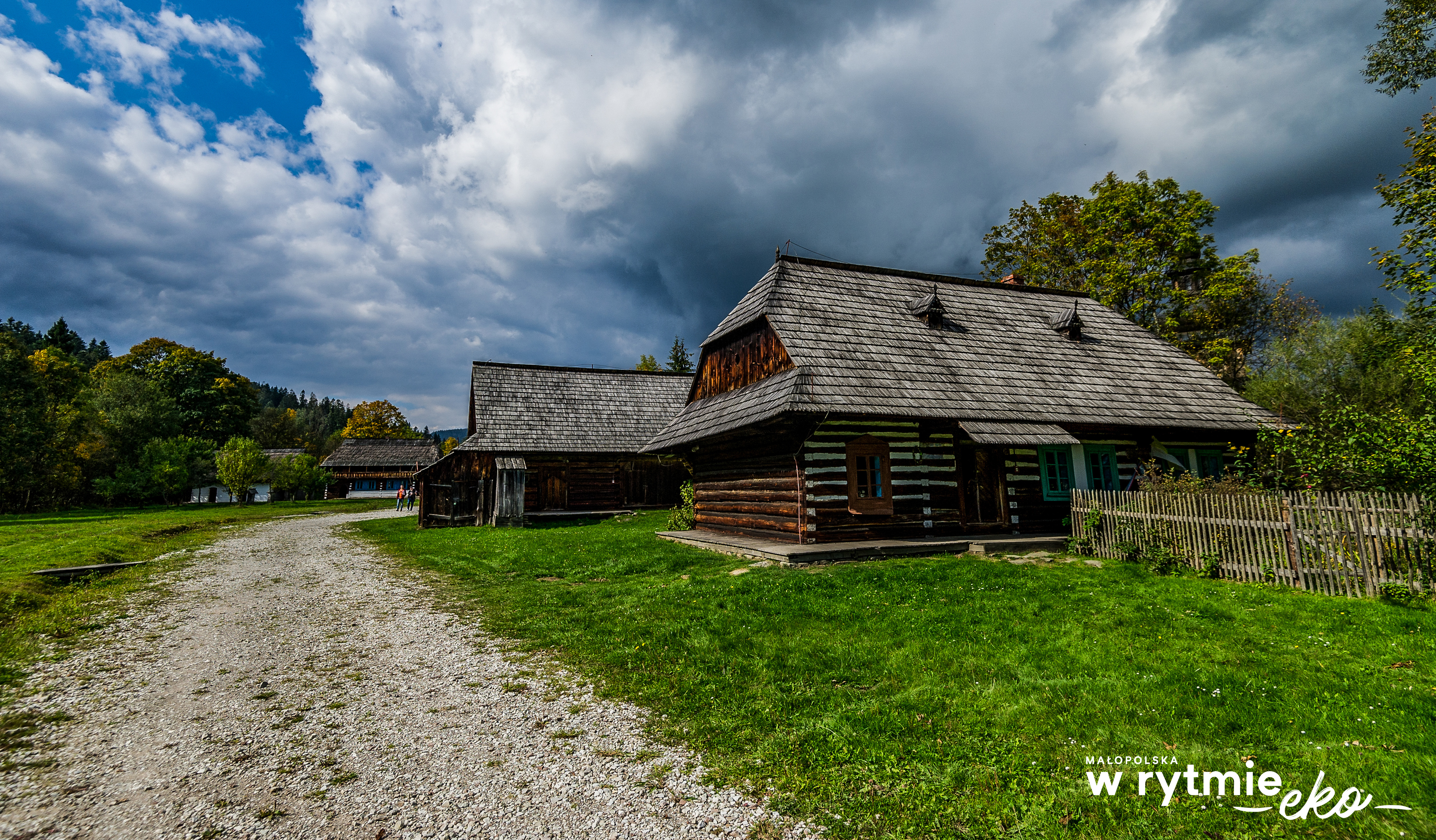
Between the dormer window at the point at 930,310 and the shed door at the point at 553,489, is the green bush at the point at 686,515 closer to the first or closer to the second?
the dormer window at the point at 930,310

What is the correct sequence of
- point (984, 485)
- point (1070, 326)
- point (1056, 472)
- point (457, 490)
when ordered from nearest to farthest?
point (984, 485) → point (1056, 472) → point (1070, 326) → point (457, 490)

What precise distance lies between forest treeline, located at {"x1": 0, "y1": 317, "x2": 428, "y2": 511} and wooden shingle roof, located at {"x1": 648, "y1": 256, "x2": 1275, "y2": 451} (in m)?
39.4

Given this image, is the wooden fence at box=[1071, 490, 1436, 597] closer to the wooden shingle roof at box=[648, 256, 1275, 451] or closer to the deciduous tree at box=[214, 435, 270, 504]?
the wooden shingle roof at box=[648, 256, 1275, 451]

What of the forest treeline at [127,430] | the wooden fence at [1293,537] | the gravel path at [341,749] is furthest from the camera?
the forest treeline at [127,430]

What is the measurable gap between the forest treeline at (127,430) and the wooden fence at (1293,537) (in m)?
50.4

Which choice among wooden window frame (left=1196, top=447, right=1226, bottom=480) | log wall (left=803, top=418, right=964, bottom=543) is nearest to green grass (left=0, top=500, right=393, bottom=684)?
log wall (left=803, top=418, right=964, bottom=543)

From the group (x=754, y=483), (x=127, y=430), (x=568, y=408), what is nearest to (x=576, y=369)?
(x=568, y=408)

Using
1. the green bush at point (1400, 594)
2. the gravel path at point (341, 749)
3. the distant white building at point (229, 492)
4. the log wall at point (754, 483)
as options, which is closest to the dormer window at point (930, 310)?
the log wall at point (754, 483)

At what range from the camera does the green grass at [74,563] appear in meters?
7.18

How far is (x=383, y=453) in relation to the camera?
5916 centimetres

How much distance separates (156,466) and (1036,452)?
49.3 m

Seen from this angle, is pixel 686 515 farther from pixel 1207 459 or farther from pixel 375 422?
pixel 375 422

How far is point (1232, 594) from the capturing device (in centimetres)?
822

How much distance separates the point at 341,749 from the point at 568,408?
25364mm
